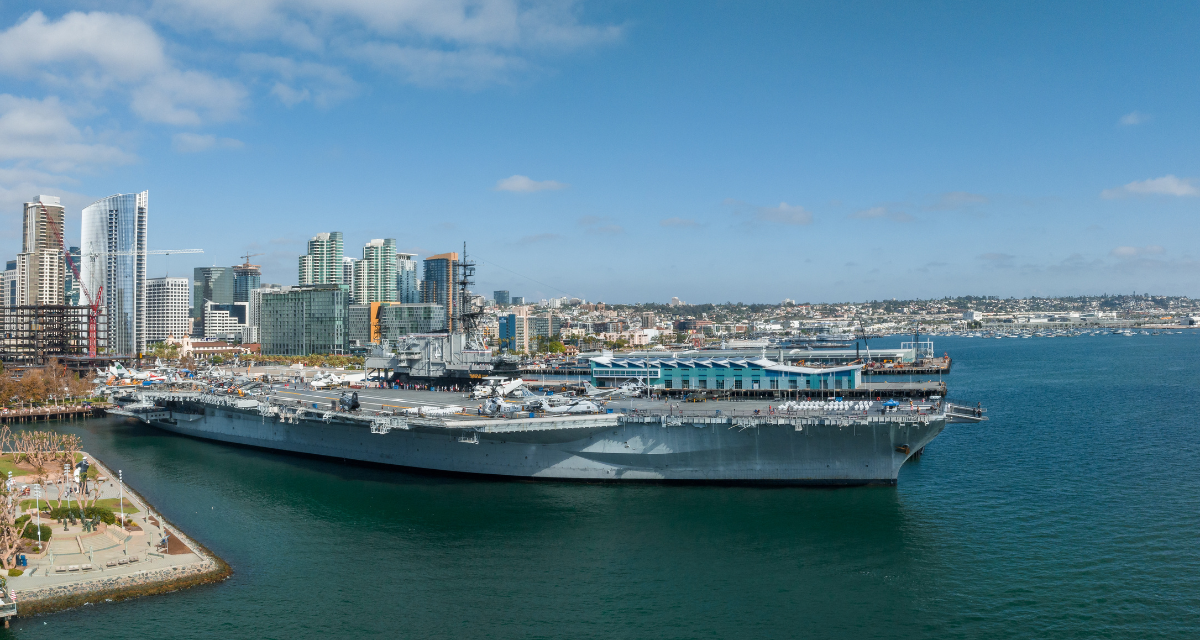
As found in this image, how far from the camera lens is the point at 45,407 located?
52531 mm

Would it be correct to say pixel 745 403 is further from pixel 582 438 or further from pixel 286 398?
pixel 286 398

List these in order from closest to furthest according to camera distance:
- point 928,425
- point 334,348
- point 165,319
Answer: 1. point 928,425
2. point 334,348
3. point 165,319

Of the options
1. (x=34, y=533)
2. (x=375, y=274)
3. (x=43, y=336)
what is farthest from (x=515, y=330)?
(x=34, y=533)

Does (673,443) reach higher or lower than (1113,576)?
higher

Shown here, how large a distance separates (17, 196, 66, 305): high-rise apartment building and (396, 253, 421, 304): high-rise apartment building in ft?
216

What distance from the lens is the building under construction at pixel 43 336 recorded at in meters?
75.7

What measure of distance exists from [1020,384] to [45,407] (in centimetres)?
7711

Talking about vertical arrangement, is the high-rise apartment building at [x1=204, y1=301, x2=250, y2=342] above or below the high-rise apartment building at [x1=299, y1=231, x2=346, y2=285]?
below

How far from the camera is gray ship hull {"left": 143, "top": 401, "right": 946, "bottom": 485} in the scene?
2600 cm

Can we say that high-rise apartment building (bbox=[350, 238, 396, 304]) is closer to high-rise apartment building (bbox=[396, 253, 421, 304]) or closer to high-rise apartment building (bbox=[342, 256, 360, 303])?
high-rise apartment building (bbox=[342, 256, 360, 303])

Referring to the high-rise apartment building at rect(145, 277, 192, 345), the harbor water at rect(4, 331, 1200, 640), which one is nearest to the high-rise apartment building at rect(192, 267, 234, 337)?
the high-rise apartment building at rect(145, 277, 192, 345)

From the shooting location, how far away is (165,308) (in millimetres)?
150750

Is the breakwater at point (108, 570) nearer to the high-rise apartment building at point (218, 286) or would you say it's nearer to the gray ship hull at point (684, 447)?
the gray ship hull at point (684, 447)

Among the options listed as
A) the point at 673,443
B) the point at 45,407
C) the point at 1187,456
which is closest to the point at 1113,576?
the point at 673,443
